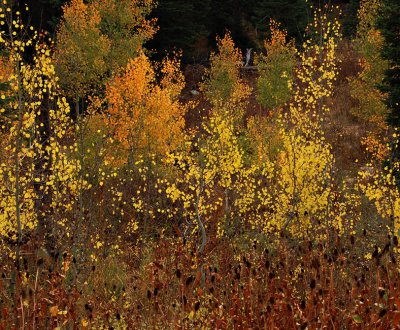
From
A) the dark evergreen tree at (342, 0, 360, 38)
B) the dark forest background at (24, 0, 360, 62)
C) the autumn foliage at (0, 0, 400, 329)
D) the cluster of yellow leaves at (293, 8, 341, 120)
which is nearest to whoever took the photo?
the autumn foliage at (0, 0, 400, 329)

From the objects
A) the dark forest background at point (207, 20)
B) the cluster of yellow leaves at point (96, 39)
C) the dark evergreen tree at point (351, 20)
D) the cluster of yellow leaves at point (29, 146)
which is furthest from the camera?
the dark evergreen tree at point (351, 20)

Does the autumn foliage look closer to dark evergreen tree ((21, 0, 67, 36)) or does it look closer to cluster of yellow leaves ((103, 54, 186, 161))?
cluster of yellow leaves ((103, 54, 186, 161))

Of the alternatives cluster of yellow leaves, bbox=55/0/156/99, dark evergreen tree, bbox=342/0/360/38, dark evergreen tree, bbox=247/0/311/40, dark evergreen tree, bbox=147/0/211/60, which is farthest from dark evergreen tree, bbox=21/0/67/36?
dark evergreen tree, bbox=342/0/360/38

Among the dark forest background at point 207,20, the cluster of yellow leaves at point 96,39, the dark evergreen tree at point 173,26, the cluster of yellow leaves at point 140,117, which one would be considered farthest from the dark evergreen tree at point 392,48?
the dark evergreen tree at point 173,26

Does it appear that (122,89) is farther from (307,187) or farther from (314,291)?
(314,291)

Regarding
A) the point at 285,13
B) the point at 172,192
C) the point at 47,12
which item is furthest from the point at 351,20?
the point at 172,192

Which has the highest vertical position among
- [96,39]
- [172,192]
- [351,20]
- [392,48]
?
[351,20]

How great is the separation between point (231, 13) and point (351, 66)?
12.6 m

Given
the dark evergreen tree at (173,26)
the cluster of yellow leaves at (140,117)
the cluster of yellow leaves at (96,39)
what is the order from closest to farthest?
1. the cluster of yellow leaves at (140,117)
2. the cluster of yellow leaves at (96,39)
3. the dark evergreen tree at (173,26)

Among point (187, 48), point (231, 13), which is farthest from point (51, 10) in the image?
point (231, 13)

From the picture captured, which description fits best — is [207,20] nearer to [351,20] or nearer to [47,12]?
[351,20]

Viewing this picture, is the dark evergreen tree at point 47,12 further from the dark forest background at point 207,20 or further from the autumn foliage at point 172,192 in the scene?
the autumn foliage at point 172,192

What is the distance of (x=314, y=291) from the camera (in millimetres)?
4031

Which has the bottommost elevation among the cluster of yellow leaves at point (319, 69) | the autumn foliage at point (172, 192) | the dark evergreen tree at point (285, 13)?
the autumn foliage at point (172, 192)
